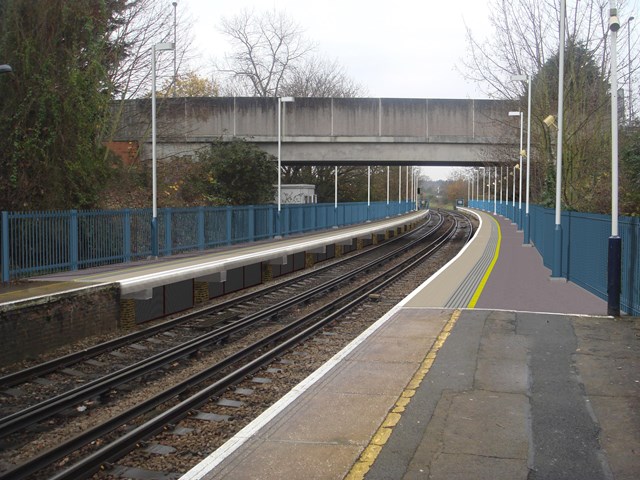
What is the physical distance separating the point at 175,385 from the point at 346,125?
30.9 meters

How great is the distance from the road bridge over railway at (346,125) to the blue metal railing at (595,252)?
18.1 m

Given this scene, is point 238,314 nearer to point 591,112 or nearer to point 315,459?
point 315,459

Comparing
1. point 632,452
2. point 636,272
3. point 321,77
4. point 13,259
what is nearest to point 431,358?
point 632,452

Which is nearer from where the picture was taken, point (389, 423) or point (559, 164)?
point (389, 423)

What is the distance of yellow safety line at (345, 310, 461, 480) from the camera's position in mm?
5203

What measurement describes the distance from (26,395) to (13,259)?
6.83 metres

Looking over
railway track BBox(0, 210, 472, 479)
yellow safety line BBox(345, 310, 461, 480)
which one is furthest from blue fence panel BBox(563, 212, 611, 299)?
yellow safety line BBox(345, 310, 461, 480)

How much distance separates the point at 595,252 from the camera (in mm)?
14047

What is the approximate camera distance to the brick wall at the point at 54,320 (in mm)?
10461

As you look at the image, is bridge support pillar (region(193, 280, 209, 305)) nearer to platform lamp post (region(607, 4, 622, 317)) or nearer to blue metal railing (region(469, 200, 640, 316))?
blue metal railing (region(469, 200, 640, 316))

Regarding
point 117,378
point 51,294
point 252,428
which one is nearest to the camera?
point 252,428

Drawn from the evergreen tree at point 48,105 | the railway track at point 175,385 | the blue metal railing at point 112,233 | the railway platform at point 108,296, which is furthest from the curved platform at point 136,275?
the evergreen tree at point 48,105

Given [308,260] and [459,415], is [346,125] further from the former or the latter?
[459,415]

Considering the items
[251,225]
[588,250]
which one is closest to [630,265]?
[588,250]
